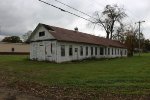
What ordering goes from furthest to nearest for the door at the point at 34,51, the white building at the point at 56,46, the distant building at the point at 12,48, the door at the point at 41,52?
the distant building at the point at 12,48 < the door at the point at 34,51 < the door at the point at 41,52 < the white building at the point at 56,46

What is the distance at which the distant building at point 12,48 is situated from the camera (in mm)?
67438

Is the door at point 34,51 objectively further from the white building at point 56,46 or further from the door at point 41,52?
the door at point 41,52

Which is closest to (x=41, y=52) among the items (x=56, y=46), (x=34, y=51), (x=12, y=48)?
(x=34, y=51)

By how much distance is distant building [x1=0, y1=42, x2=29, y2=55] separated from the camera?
2655 inches

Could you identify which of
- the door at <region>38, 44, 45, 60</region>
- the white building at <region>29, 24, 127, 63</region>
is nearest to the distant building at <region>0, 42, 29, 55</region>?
the white building at <region>29, 24, 127, 63</region>

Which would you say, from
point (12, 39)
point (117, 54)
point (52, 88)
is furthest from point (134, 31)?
point (52, 88)

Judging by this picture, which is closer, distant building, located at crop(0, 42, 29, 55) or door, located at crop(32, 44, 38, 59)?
door, located at crop(32, 44, 38, 59)

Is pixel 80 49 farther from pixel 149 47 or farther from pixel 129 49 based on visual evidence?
pixel 149 47

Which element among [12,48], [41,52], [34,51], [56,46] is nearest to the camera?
[56,46]

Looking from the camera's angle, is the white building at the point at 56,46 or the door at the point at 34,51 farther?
the door at the point at 34,51

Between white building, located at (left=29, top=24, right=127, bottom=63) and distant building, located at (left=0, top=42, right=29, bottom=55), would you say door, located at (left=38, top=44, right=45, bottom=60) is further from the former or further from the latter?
distant building, located at (left=0, top=42, right=29, bottom=55)

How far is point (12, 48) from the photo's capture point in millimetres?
69875

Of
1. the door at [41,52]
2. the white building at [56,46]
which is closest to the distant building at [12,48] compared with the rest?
the white building at [56,46]

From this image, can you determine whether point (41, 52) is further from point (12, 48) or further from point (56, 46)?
point (12, 48)
